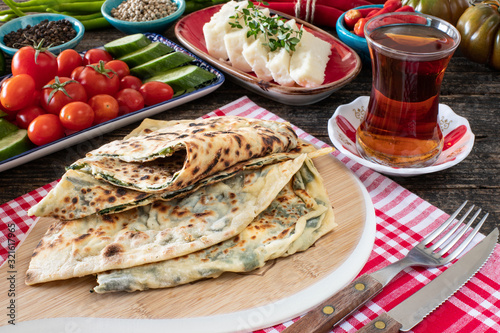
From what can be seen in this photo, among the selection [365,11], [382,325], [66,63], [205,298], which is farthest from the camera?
[365,11]

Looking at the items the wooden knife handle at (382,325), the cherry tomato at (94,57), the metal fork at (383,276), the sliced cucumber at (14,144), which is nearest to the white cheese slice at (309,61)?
the metal fork at (383,276)

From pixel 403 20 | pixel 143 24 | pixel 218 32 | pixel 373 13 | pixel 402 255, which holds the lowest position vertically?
pixel 402 255

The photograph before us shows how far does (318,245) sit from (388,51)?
0.89 m

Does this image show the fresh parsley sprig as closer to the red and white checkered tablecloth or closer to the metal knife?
the red and white checkered tablecloth

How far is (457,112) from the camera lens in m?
3.06

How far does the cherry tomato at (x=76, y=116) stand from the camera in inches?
105

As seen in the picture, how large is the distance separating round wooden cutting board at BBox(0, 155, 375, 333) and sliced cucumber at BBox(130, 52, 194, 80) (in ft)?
5.67

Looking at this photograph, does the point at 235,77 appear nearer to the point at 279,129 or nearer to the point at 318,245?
the point at 279,129

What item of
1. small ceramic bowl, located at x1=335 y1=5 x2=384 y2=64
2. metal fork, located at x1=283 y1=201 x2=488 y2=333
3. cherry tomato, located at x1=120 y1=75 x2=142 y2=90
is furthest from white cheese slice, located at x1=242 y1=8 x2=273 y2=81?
metal fork, located at x1=283 y1=201 x2=488 y2=333

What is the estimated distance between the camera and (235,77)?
10.3 ft

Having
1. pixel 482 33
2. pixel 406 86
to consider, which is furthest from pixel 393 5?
pixel 406 86

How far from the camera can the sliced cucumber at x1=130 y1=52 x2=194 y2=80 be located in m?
3.31

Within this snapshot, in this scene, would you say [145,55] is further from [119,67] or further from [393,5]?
[393,5]

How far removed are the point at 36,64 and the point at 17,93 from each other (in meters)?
0.35
